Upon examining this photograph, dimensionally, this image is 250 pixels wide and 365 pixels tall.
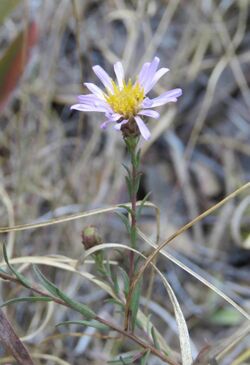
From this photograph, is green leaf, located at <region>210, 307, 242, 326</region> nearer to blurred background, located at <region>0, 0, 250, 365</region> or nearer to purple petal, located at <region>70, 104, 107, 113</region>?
blurred background, located at <region>0, 0, 250, 365</region>

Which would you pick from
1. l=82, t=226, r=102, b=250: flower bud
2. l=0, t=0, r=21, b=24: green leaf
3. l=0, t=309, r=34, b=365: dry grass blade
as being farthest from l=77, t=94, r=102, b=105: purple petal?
l=0, t=0, r=21, b=24: green leaf

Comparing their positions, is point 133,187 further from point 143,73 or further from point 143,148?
point 143,148

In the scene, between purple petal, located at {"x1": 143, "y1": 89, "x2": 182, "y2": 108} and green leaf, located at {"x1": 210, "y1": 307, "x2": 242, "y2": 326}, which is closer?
purple petal, located at {"x1": 143, "y1": 89, "x2": 182, "y2": 108}

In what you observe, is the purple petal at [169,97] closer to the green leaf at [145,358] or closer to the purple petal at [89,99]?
the purple petal at [89,99]

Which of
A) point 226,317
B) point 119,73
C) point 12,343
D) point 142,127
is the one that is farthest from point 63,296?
point 226,317

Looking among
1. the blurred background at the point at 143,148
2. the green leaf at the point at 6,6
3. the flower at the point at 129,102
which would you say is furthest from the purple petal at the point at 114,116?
the green leaf at the point at 6,6

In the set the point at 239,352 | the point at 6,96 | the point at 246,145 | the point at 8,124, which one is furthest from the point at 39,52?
the point at 239,352

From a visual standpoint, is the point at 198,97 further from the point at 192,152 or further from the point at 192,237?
the point at 192,237
